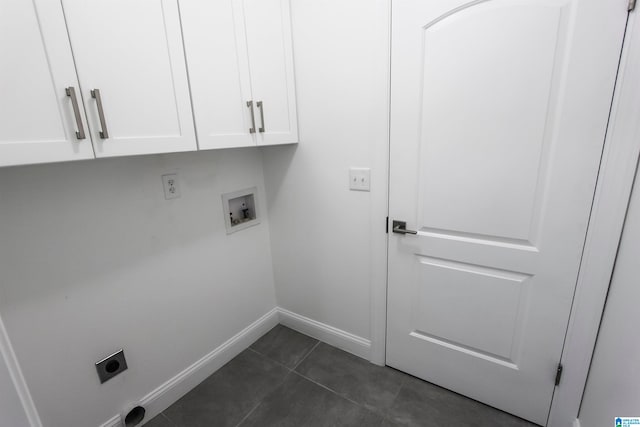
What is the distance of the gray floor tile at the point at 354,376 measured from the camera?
1604 millimetres

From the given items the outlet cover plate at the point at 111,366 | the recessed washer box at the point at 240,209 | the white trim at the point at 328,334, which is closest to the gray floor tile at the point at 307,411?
the white trim at the point at 328,334

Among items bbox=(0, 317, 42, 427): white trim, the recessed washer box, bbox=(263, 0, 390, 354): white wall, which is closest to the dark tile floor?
bbox=(263, 0, 390, 354): white wall

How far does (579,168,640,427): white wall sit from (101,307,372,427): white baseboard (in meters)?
1.07

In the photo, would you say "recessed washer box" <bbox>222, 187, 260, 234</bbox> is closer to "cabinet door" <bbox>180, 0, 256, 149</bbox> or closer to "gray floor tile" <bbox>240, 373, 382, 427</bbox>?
"cabinet door" <bbox>180, 0, 256, 149</bbox>

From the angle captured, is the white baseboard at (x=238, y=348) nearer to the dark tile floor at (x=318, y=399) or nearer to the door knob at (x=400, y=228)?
the dark tile floor at (x=318, y=399)

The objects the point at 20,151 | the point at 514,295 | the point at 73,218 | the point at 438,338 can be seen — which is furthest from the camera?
the point at 438,338

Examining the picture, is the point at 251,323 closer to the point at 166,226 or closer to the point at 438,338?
the point at 166,226

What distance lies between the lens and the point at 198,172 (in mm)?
1631

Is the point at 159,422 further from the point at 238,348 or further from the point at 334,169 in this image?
the point at 334,169

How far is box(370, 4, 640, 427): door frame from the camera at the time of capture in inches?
38.8

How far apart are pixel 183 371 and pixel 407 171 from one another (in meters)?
1.64

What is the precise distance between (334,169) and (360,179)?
0.18 m

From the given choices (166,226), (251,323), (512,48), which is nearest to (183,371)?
(251,323)

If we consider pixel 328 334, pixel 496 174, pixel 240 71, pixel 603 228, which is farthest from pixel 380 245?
pixel 240 71
